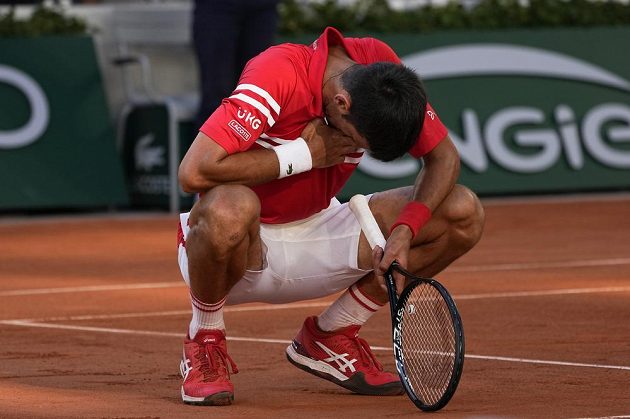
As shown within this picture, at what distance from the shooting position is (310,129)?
4574 mm

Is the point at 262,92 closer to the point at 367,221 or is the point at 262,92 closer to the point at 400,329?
the point at 367,221

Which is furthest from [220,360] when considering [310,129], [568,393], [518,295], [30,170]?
[30,170]

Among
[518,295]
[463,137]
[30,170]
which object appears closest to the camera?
[518,295]

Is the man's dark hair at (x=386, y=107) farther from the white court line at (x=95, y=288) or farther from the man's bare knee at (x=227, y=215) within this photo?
the white court line at (x=95, y=288)

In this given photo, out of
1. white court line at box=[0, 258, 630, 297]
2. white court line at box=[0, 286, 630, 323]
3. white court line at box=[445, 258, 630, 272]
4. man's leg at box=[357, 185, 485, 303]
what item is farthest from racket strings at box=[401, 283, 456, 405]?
white court line at box=[445, 258, 630, 272]

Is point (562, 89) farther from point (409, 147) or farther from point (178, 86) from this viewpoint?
point (409, 147)

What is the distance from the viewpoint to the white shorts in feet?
15.5

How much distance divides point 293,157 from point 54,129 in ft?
22.3

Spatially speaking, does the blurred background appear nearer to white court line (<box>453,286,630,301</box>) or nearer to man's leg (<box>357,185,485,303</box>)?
white court line (<box>453,286,630,301</box>)

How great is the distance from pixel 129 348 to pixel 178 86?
21.5 feet

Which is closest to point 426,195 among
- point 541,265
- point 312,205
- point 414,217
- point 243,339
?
point 414,217

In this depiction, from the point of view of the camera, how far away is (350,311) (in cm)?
487

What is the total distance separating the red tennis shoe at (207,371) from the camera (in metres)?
4.52

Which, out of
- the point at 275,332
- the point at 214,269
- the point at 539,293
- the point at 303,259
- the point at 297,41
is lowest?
the point at 297,41
